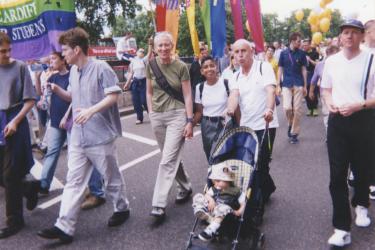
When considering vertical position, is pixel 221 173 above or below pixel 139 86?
above

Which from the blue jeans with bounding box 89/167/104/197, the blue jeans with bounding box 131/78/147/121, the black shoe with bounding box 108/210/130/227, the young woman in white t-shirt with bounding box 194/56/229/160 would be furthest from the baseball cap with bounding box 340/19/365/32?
the blue jeans with bounding box 131/78/147/121

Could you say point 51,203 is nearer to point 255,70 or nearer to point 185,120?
point 185,120

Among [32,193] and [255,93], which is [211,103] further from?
[32,193]

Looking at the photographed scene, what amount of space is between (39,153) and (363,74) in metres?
6.00

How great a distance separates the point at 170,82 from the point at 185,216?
4.70 ft

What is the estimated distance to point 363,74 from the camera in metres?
3.39

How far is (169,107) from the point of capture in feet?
14.6

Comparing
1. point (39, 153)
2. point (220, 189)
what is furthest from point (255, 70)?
point (39, 153)

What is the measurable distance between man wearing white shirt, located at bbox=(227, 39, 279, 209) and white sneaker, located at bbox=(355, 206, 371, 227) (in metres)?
0.94

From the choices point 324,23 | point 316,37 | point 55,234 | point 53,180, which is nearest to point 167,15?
point 53,180

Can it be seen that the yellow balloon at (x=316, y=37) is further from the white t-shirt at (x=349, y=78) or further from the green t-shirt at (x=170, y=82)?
the white t-shirt at (x=349, y=78)

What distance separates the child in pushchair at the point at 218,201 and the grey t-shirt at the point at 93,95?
1.12 metres

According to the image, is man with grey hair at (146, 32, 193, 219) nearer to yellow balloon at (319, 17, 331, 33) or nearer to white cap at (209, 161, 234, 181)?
white cap at (209, 161, 234, 181)

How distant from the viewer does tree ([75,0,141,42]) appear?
51.0ft
